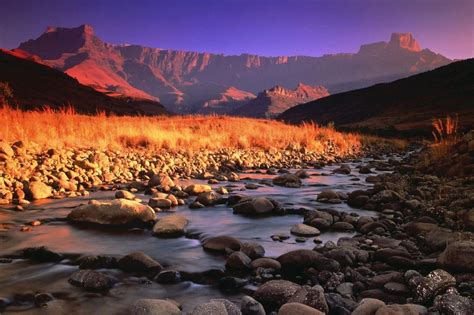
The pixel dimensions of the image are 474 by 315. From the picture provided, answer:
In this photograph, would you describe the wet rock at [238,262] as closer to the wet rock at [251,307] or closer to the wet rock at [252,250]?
the wet rock at [252,250]

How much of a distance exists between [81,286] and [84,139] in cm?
889

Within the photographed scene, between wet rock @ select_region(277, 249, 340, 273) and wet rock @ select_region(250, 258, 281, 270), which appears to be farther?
wet rock @ select_region(250, 258, 281, 270)

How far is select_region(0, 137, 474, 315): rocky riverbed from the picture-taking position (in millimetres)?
3570

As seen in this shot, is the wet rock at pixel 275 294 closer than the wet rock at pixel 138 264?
Yes

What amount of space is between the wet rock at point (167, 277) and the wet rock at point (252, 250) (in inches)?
35.4

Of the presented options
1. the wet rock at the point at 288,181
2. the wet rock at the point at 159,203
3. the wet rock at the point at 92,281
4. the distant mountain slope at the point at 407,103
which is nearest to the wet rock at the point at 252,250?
the wet rock at the point at 92,281

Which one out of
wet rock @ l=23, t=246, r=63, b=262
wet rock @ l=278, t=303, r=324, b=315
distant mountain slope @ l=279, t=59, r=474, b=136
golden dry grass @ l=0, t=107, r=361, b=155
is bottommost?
wet rock @ l=23, t=246, r=63, b=262

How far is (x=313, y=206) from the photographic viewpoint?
8.09 metres

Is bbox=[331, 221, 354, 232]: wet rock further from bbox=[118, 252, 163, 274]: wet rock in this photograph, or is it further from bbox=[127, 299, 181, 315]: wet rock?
bbox=[127, 299, 181, 315]: wet rock

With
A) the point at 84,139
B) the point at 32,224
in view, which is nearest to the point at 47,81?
the point at 84,139

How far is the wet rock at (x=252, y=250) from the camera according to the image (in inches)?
190

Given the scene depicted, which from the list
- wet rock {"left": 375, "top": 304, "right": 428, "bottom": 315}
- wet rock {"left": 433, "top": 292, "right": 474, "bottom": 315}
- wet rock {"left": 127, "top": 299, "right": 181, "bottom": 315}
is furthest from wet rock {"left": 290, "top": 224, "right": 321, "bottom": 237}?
wet rock {"left": 127, "top": 299, "right": 181, "bottom": 315}

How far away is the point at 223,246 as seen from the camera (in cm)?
524

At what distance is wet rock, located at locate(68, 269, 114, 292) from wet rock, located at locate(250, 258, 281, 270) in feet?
4.72
